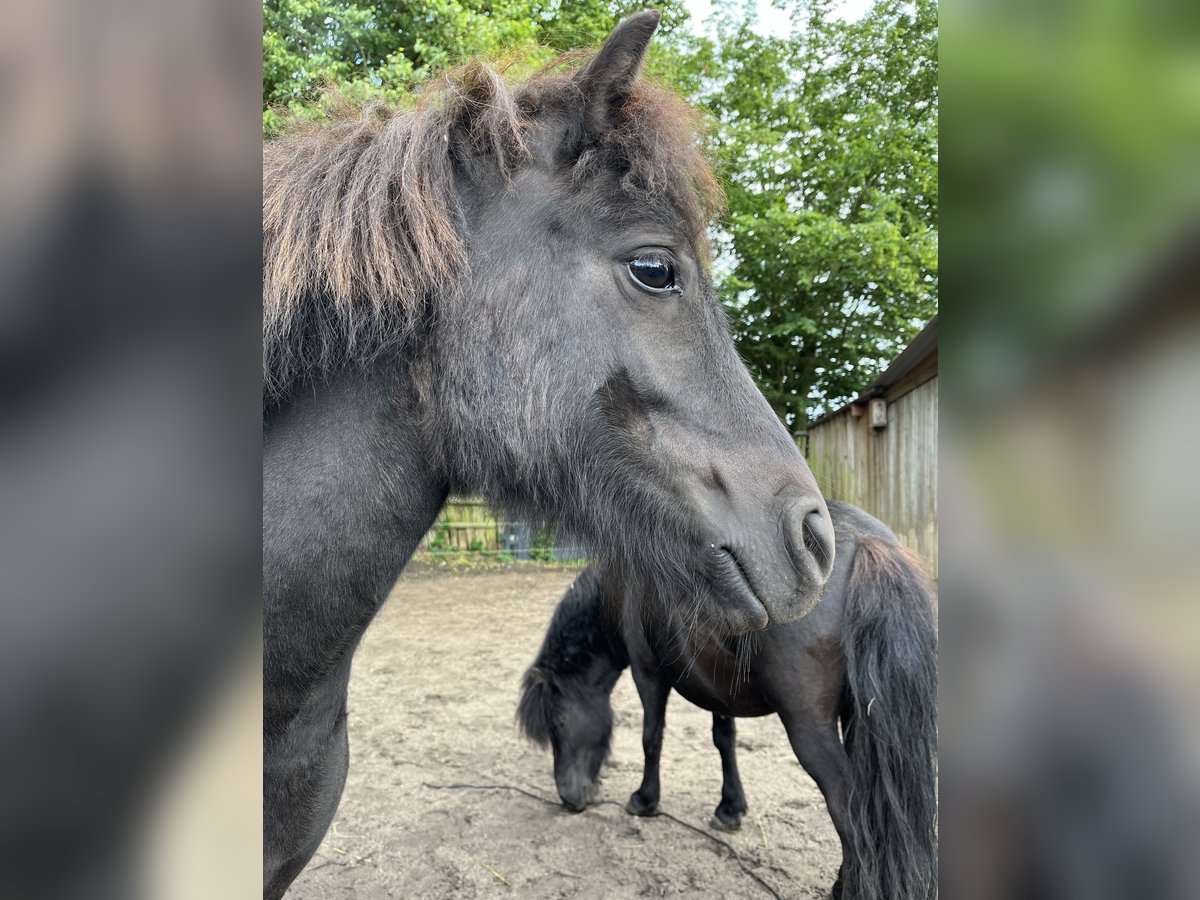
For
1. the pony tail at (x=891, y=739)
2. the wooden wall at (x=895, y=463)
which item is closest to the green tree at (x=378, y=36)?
the wooden wall at (x=895, y=463)

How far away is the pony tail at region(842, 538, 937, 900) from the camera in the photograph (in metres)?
2.25

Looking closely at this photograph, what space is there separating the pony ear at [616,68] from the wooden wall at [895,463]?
4.19 m

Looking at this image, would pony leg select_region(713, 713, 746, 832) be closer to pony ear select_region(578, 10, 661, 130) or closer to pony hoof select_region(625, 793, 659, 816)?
pony hoof select_region(625, 793, 659, 816)

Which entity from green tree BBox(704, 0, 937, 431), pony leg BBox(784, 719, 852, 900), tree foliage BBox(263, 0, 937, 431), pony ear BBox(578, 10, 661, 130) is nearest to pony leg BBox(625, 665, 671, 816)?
pony leg BBox(784, 719, 852, 900)

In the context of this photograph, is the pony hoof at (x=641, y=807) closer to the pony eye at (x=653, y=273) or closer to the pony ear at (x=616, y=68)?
the pony eye at (x=653, y=273)

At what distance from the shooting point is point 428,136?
1352mm

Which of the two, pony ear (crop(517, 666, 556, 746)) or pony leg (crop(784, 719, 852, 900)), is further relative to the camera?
pony ear (crop(517, 666, 556, 746))

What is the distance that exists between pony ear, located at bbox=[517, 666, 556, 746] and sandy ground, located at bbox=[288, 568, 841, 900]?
26 centimetres
